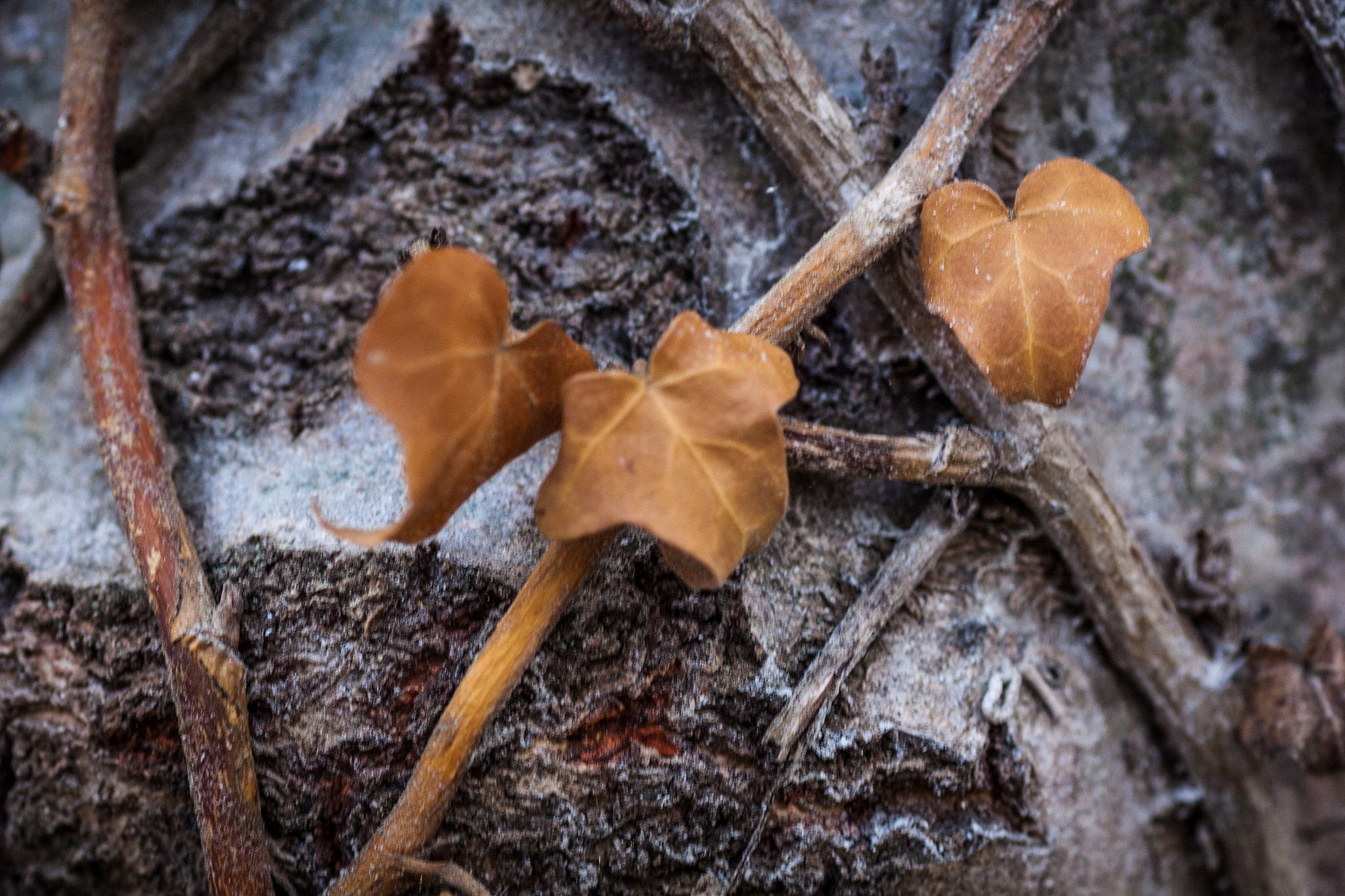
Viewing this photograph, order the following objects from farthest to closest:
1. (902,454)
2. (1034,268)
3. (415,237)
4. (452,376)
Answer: (415,237)
(902,454)
(1034,268)
(452,376)

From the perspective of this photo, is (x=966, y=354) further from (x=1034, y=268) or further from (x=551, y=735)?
(x=551, y=735)

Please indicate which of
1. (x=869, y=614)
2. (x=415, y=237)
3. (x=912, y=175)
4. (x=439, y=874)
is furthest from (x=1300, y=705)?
(x=415, y=237)

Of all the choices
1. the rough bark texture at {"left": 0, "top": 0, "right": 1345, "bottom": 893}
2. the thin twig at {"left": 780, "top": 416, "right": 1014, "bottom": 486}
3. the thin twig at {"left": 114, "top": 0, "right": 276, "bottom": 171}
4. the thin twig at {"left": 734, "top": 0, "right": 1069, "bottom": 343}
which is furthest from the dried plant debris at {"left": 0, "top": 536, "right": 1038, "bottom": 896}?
the thin twig at {"left": 114, "top": 0, "right": 276, "bottom": 171}

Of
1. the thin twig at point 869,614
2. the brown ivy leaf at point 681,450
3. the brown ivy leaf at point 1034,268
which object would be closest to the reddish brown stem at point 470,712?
the brown ivy leaf at point 681,450

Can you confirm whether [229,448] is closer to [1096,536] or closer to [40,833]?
[40,833]

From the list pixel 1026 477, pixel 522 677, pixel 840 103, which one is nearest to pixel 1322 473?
pixel 1026 477

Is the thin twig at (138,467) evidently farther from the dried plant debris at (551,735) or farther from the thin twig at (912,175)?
the thin twig at (912,175)

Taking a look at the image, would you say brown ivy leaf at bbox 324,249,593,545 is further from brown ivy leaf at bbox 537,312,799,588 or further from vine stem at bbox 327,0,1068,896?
vine stem at bbox 327,0,1068,896
